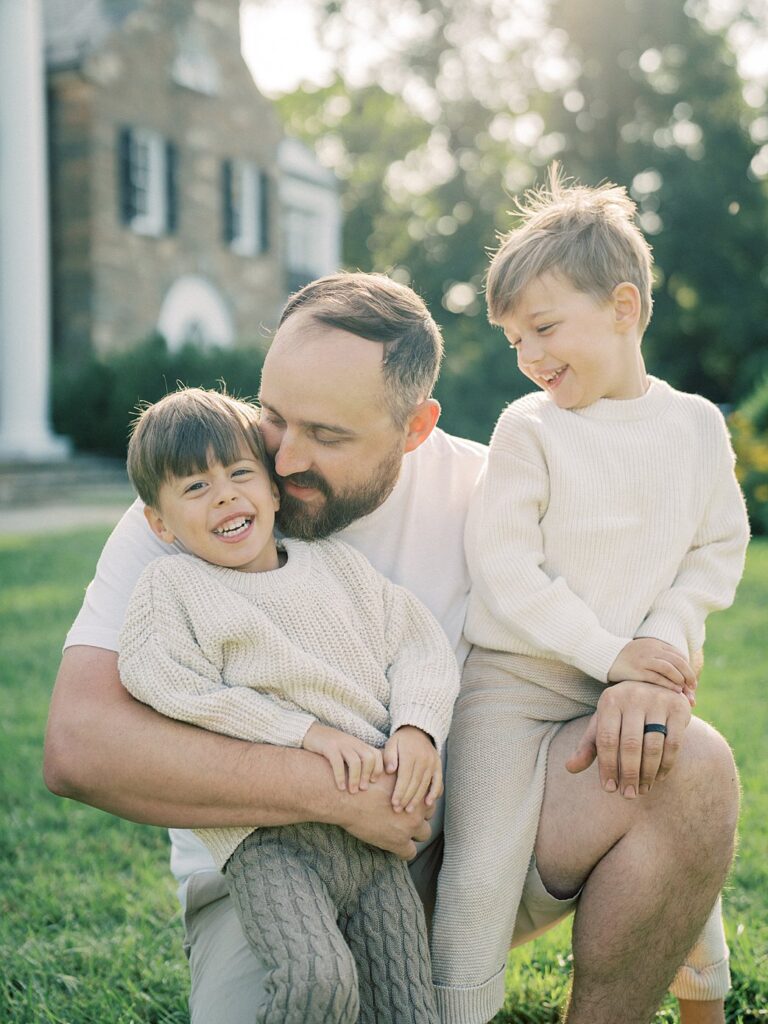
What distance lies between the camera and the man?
1.93 metres

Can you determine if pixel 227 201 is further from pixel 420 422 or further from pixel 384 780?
pixel 384 780

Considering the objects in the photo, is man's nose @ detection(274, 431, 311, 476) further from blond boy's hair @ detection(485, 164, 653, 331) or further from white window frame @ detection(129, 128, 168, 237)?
white window frame @ detection(129, 128, 168, 237)

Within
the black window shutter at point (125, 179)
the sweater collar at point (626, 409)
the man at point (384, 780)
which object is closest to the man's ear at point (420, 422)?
the man at point (384, 780)

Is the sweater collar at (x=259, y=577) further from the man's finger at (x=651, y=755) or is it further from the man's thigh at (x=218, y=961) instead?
the man's finger at (x=651, y=755)

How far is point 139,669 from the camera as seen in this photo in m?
1.95

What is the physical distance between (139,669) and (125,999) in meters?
1.09

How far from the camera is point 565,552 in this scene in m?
2.20

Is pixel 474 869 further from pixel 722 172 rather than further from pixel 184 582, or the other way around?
pixel 722 172

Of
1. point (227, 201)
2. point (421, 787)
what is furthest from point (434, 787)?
point (227, 201)

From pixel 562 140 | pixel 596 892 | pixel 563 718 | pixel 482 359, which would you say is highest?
pixel 562 140

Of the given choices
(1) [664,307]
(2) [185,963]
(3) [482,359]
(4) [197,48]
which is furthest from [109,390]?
(1) [664,307]

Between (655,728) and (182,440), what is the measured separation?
3.33 feet

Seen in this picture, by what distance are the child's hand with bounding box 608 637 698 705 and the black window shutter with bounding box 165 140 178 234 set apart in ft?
52.9

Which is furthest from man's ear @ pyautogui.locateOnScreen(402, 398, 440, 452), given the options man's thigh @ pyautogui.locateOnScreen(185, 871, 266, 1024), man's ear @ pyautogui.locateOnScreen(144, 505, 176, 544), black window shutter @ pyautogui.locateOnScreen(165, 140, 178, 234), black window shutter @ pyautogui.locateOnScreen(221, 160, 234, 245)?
black window shutter @ pyautogui.locateOnScreen(221, 160, 234, 245)
